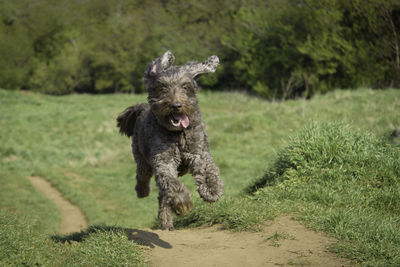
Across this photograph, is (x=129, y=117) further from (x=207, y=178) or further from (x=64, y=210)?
(x=64, y=210)

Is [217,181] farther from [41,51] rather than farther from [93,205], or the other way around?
[41,51]

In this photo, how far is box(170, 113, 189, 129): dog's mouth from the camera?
6.00 metres

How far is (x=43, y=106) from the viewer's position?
38.2 m

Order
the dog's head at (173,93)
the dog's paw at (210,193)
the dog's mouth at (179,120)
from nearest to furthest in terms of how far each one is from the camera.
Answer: the dog's paw at (210,193) < the dog's head at (173,93) < the dog's mouth at (179,120)

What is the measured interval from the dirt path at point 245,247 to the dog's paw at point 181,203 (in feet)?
2.00

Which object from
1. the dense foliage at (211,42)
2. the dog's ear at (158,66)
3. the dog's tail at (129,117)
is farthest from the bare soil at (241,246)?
the dense foliage at (211,42)

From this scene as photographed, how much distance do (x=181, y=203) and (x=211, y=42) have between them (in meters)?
35.3

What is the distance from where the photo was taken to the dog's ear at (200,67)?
640 cm

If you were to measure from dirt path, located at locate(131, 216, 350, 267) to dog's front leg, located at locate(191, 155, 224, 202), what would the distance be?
721 millimetres

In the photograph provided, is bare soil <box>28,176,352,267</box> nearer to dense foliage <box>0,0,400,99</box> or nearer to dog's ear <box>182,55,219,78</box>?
dog's ear <box>182,55,219,78</box>

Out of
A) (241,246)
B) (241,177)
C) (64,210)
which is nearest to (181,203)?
(241,246)

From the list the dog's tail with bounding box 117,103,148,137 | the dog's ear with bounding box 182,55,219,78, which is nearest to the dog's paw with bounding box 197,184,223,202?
the dog's ear with bounding box 182,55,219,78

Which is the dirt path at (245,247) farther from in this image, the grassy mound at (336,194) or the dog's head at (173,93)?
the dog's head at (173,93)

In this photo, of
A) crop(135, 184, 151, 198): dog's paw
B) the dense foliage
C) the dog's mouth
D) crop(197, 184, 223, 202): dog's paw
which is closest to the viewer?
crop(197, 184, 223, 202): dog's paw
